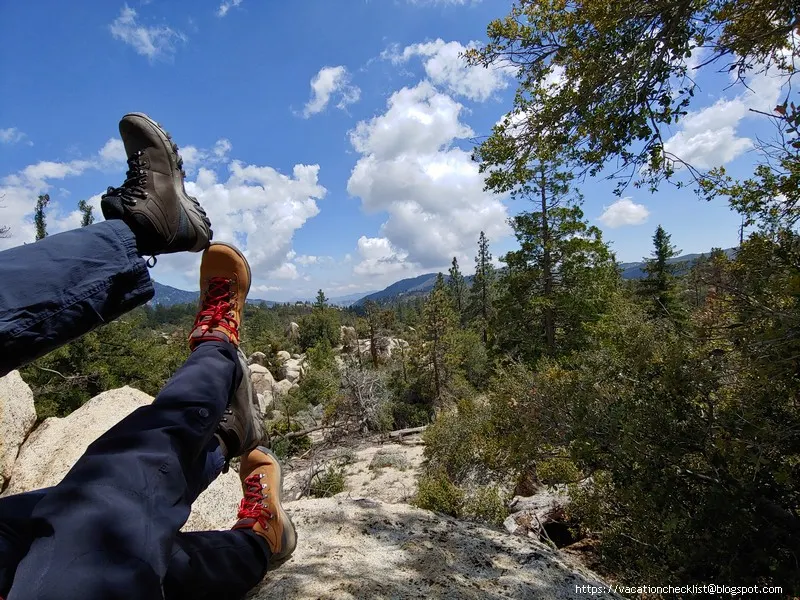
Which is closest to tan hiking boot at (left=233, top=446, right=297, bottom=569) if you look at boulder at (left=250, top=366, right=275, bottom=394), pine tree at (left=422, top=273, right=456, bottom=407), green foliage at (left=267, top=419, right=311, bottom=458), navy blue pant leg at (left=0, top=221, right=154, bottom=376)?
navy blue pant leg at (left=0, top=221, right=154, bottom=376)

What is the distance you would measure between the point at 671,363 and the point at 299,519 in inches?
125

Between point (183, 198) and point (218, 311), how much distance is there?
27.9 inches

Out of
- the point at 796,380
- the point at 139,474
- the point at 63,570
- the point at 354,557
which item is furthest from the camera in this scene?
the point at 354,557

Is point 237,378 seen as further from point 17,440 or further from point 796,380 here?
point 17,440

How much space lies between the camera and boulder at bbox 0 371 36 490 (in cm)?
543

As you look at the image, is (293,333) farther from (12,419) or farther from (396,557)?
(396,557)

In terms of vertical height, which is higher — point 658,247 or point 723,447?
point 658,247

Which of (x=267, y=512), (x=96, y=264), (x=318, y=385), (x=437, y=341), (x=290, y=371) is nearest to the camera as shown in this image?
(x=96, y=264)

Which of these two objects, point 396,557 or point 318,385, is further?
point 318,385

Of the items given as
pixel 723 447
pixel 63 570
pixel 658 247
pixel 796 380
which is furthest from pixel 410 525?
pixel 658 247

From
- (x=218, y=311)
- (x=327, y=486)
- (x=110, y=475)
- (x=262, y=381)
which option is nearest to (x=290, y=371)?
(x=262, y=381)

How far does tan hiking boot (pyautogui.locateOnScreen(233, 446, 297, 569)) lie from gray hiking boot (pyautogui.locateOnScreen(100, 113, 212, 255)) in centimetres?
161

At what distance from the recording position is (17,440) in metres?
5.96

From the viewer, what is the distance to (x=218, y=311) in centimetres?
241
